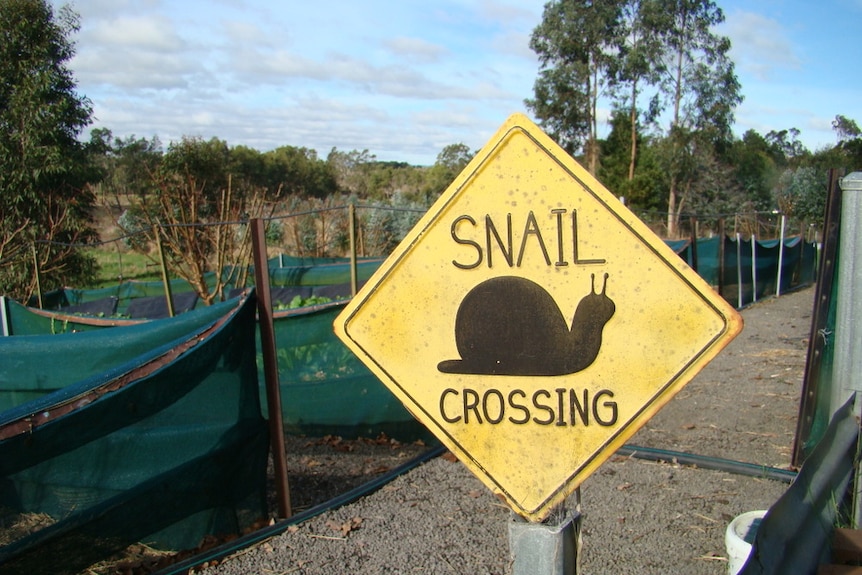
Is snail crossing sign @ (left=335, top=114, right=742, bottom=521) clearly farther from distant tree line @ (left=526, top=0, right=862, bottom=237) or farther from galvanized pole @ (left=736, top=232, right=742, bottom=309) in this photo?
distant tree line @ (left=526, top=0, right=862, bottom=237)

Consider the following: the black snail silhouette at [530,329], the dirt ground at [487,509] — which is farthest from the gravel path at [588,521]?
the black snail silhouette at [530,329]

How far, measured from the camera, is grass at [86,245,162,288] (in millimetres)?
24062

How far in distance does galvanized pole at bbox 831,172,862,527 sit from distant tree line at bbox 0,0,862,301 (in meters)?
18.6

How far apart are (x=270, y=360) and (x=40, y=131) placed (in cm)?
1822

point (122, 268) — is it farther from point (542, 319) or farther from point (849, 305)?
point (542, 319)

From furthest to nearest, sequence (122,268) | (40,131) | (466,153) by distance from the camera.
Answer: (466,153) < (122,268) < (40,131)

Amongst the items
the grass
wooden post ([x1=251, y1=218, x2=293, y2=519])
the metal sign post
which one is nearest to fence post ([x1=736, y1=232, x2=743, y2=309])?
wooden post ([x1=251, y1=218, x2=293, y2=519])

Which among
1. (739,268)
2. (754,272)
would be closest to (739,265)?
(739,268)

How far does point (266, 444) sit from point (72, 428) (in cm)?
135

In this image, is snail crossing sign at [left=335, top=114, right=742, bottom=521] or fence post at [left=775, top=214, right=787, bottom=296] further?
fence post at [left=775, top=214, right=787, bottom=296]

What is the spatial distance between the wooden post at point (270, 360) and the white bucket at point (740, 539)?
91.7 inches

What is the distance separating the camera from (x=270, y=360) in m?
4.43

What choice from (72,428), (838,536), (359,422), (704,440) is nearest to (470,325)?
(838,536)

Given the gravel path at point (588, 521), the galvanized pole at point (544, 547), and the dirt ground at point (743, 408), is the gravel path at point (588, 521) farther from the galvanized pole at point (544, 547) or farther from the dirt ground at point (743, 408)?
the galvanized pole at point (544, 547)
